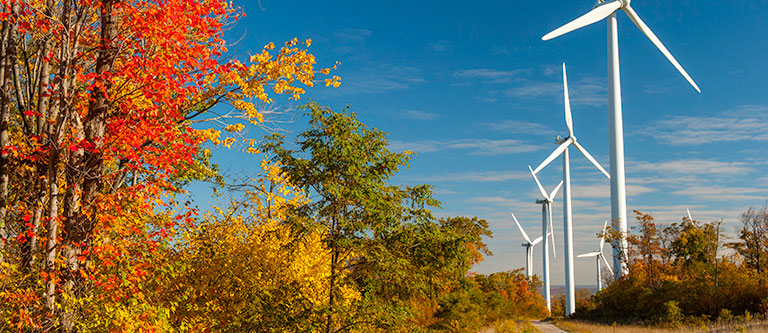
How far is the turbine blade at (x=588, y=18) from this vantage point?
43.9m

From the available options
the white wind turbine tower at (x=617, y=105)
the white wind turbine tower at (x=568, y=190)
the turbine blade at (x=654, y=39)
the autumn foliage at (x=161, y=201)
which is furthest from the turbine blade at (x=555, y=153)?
the autumn foliage at (x=161, y=201)

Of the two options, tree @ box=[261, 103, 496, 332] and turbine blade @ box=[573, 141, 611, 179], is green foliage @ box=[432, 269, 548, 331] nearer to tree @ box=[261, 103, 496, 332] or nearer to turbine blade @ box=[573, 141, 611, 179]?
tree @ box=[261, 103, 496, 332]

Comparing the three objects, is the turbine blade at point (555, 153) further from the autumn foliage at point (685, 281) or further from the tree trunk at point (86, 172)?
the tree trunk at point (86, 172)

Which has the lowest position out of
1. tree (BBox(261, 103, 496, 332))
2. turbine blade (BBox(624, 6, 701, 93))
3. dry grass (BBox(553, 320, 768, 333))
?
dry grass (BBox(553, 320, 768, 333))

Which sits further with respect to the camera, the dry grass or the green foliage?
the green foliage

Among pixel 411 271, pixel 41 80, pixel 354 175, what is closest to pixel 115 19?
pixel 41 80

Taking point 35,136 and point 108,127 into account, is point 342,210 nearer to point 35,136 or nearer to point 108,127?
point 108,127

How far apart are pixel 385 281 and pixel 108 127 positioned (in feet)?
27.1

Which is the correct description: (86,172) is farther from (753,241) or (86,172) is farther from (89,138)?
(753,241)

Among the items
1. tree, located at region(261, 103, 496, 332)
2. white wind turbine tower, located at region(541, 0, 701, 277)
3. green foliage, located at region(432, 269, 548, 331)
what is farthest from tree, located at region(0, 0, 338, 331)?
white wind turbine tower, located at region(541, 0, 701, 277)

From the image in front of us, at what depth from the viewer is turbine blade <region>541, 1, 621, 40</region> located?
43.9 metres

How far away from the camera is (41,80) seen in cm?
1187

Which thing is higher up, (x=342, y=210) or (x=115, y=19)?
(x=115, y=19)

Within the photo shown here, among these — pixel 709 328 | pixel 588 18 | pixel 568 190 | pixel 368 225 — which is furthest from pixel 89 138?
pixel 568 190
